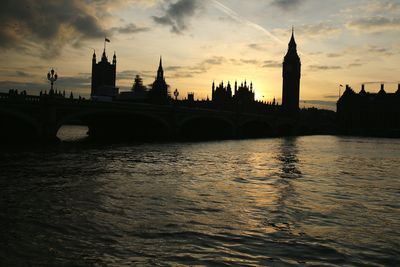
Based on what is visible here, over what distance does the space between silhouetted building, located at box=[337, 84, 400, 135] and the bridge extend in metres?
74.0

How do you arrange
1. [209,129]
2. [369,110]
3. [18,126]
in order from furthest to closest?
1. [369,110]
2. [209,129]
3. [18,126]

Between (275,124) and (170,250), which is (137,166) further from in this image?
(275,124)

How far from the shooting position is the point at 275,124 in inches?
4301

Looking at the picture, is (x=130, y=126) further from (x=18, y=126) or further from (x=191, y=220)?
(x=191, y=220)

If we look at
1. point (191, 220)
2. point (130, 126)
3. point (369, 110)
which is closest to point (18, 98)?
point (130, 126)

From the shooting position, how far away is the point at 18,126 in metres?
48.2

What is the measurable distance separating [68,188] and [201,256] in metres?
10.2

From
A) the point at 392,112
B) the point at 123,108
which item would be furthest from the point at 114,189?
the point at 392,112

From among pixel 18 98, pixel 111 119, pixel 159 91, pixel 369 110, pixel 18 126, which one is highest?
pixel 159 91

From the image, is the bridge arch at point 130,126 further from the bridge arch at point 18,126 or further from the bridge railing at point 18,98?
the bridge railing at point 18,98

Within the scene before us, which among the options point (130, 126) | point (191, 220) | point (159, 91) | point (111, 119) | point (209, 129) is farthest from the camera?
point (159, 91)

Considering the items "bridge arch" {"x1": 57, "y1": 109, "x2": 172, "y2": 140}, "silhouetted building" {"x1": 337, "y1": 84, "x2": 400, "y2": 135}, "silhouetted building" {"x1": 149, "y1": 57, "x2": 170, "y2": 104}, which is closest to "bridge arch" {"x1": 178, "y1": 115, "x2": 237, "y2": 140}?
"bridge arch" {"x1": 57, "y1": 109, "x2": 172, "y2": 140}

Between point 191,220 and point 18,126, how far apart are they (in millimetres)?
41138

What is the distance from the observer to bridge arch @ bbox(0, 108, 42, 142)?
4034 centimetres
